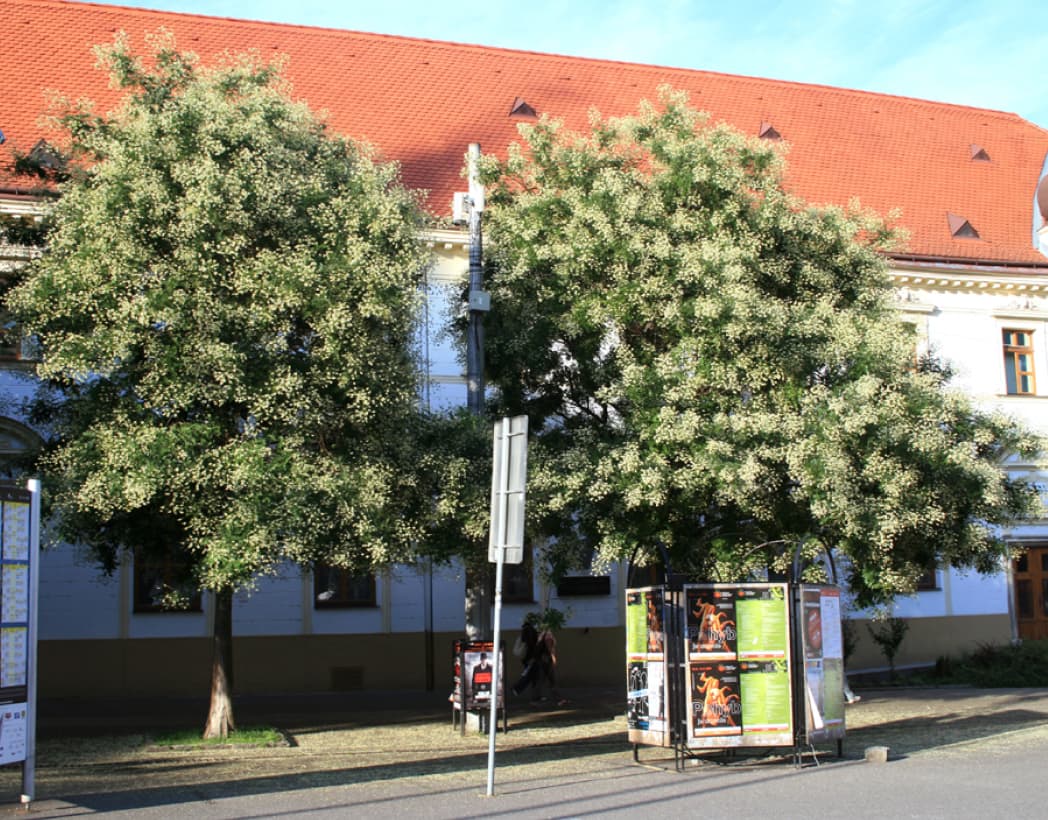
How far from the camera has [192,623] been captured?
2292cm

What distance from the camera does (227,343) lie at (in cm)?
1280

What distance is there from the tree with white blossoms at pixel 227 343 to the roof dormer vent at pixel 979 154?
76.9ft

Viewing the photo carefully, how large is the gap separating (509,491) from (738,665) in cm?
303

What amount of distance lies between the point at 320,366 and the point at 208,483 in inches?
70.9

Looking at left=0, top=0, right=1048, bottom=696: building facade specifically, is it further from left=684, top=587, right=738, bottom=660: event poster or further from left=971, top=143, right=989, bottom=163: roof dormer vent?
left=684, top=587, right=738, bottom=660: event poster

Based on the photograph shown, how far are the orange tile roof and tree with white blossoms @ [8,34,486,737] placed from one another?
1123 centimetres

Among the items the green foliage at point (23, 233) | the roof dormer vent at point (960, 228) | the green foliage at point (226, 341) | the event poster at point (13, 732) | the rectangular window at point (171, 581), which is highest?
the roof dormer vent at point (960, 228)

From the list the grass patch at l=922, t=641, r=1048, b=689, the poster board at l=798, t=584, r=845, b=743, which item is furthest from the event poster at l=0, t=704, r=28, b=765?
the grass patch at l=922, t=641, r=1048, b=689

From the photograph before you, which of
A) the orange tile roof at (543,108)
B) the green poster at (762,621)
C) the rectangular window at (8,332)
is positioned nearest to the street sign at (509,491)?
the green poster at (762,621)

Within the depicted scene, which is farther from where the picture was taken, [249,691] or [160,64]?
[249,691]

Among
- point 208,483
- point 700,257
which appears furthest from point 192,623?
point 700,257

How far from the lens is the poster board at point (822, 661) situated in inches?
463

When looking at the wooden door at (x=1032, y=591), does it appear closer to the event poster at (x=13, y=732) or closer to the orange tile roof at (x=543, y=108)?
the orange tile roof at (x=543, y=108)

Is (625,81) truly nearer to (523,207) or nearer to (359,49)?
(359,49)
